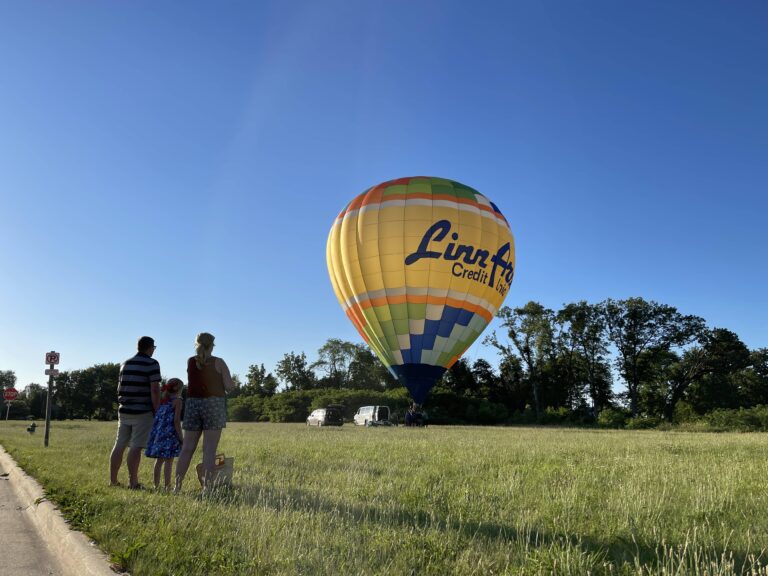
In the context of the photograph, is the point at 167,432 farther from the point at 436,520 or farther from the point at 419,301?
the point at 419,301

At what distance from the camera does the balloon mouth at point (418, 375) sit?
81.9 ft

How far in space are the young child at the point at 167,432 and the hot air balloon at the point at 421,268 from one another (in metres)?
16.2

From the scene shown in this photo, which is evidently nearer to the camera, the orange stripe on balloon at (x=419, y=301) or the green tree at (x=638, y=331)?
the orange stripe on balloon at (x=419, y=301)

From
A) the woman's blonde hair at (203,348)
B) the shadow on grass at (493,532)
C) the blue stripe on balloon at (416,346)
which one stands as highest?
the blue stripe on balloon at (416,346)

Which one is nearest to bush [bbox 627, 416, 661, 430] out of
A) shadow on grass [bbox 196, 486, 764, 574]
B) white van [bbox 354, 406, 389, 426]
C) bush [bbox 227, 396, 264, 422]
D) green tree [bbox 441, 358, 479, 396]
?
white van [bbox 354, 406, 389, 426]

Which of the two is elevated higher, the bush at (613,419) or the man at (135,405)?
the man at (135,405)

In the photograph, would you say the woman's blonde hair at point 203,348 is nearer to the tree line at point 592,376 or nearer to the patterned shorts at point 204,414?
the patterned shorts at point 204,414

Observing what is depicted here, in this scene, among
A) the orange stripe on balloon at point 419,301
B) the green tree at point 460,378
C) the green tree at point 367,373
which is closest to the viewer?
the orange stripe on balloon at point 419,301

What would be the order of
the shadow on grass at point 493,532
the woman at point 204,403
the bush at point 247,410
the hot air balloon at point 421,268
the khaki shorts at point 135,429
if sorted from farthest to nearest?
the bush at point 247,410 < the hot air balloon at point 421,268 < the khaki shorts at point 135,429 < the woman at point 204,403 < the shadow on grass at point 493,532

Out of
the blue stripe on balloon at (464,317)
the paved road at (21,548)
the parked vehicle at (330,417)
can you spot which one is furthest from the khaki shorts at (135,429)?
the parked vehicle at (330,417)

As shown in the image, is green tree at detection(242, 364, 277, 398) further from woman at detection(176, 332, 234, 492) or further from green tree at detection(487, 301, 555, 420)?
woman at detection(176, 332, 234, 492)

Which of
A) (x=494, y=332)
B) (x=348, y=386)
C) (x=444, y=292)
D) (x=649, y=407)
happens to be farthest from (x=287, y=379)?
(x=444, y=292)

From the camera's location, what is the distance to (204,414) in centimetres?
708

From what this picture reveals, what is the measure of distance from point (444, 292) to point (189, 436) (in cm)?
1737
